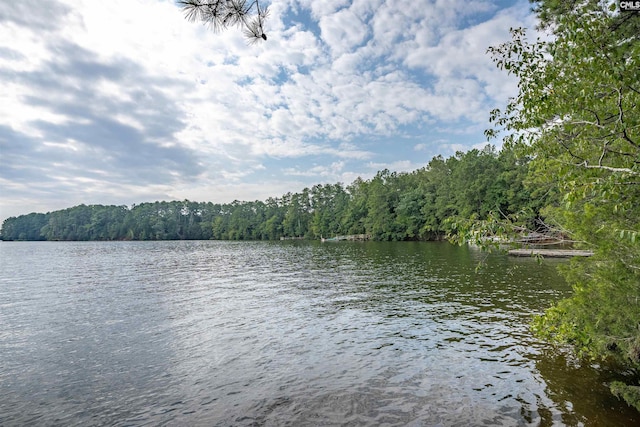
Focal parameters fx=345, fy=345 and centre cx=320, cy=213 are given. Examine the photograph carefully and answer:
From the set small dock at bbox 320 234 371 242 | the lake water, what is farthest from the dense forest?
the lake water

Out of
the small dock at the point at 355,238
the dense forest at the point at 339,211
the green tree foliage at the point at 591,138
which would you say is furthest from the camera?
the small dock at the point at 355,238

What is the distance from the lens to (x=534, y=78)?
650 cm

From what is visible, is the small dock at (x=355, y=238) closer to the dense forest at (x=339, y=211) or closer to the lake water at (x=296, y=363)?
the dense forest at (x=339, y=211)

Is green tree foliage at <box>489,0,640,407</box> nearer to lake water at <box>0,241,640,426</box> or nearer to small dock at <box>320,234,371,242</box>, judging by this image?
lake water at <box>0,241,640,426</box>

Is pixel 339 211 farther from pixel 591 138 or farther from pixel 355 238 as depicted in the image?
pixel 591 138

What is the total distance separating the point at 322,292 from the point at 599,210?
15.7 metres

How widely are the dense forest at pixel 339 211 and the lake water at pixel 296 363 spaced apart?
26.3m

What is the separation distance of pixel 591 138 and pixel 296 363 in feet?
29.0

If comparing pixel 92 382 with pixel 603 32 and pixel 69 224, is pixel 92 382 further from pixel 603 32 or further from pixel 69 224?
pixel 69 224

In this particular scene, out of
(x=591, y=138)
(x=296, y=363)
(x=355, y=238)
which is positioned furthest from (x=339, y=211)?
(x=591, y=138)

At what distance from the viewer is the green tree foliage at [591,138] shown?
5.53 m

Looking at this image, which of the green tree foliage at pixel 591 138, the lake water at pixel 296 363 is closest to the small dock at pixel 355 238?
the lake water at pixel 296 363

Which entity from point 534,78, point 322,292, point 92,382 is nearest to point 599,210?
point 534,78

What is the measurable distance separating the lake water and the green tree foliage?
1.74 metres
